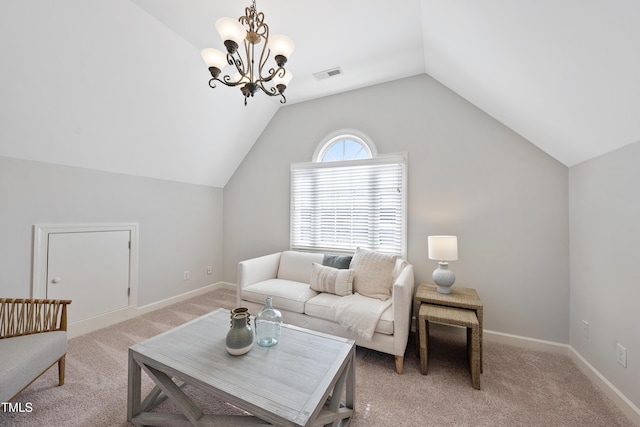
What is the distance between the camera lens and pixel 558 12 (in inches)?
46.8

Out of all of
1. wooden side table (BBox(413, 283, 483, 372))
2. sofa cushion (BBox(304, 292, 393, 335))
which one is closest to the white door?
sofa cushion (BBox(304, 292, 393, 335))

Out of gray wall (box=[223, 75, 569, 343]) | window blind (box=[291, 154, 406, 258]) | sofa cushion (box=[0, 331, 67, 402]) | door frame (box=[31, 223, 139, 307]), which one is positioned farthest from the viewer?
window blind (box=[291, 154, 406, 258])

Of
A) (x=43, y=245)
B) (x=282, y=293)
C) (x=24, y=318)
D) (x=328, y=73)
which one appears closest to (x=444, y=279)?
(x=282, y=293)

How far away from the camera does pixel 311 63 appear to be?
2.60 meters

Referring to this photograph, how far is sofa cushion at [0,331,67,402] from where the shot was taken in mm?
1289

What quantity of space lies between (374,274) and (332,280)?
44 centimetres

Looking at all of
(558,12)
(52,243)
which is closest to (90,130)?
(52,243)

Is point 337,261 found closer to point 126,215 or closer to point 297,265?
point 297,265

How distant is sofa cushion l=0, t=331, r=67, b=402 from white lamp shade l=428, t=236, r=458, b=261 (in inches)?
115

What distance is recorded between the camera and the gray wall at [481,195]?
7.59 feet

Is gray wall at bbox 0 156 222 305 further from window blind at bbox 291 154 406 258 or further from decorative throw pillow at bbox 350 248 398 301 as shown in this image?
decorative throw pillow at bbox 350 248 398 301


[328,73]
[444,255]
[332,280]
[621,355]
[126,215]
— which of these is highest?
[328,73]

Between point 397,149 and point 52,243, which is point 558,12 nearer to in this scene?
point 397,149

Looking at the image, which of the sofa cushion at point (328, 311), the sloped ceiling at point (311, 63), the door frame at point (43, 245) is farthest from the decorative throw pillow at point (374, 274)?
the door frame at point (43, 245)
